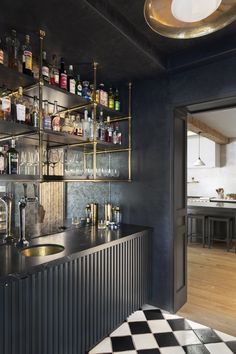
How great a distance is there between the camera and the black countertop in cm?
137

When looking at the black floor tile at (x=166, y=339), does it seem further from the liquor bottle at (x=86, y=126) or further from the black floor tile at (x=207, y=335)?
the liquor bottle at (x=86, y=126)

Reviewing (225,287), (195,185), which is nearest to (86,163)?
(225,287)

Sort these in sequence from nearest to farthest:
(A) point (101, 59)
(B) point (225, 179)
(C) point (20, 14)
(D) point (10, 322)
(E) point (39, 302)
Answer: (D) point (10, 322) < (E) point (39, 302) < (C) point (20, 14) < (A) point (101, 59) < (B) point (225, 179)

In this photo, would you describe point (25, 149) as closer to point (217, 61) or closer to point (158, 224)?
point (158, 224)

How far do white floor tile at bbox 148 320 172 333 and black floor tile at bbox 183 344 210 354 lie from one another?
0.80ft

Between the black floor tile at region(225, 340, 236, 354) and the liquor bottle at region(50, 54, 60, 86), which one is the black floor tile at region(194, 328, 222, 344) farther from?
the liquor bottle at region(50, 54, 60, 86)

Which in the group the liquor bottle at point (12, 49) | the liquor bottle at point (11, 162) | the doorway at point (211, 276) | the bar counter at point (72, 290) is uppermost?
the liquor bottle at point (12, 49)

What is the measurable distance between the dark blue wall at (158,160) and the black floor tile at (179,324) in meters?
0.17

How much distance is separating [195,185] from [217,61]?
623 centimetres

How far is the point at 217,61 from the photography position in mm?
2184

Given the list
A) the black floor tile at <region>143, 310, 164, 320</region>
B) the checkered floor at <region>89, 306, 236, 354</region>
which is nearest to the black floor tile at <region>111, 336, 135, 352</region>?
the checkered floor at <region>89, 306, 236, 354</region>

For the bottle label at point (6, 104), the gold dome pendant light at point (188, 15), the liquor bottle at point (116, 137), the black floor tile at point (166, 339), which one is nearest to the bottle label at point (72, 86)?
the bottle label at point (6, 104)

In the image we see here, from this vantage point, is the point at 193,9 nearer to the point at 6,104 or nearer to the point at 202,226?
the point at 6,104

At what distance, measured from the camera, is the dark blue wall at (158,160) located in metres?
2.41
